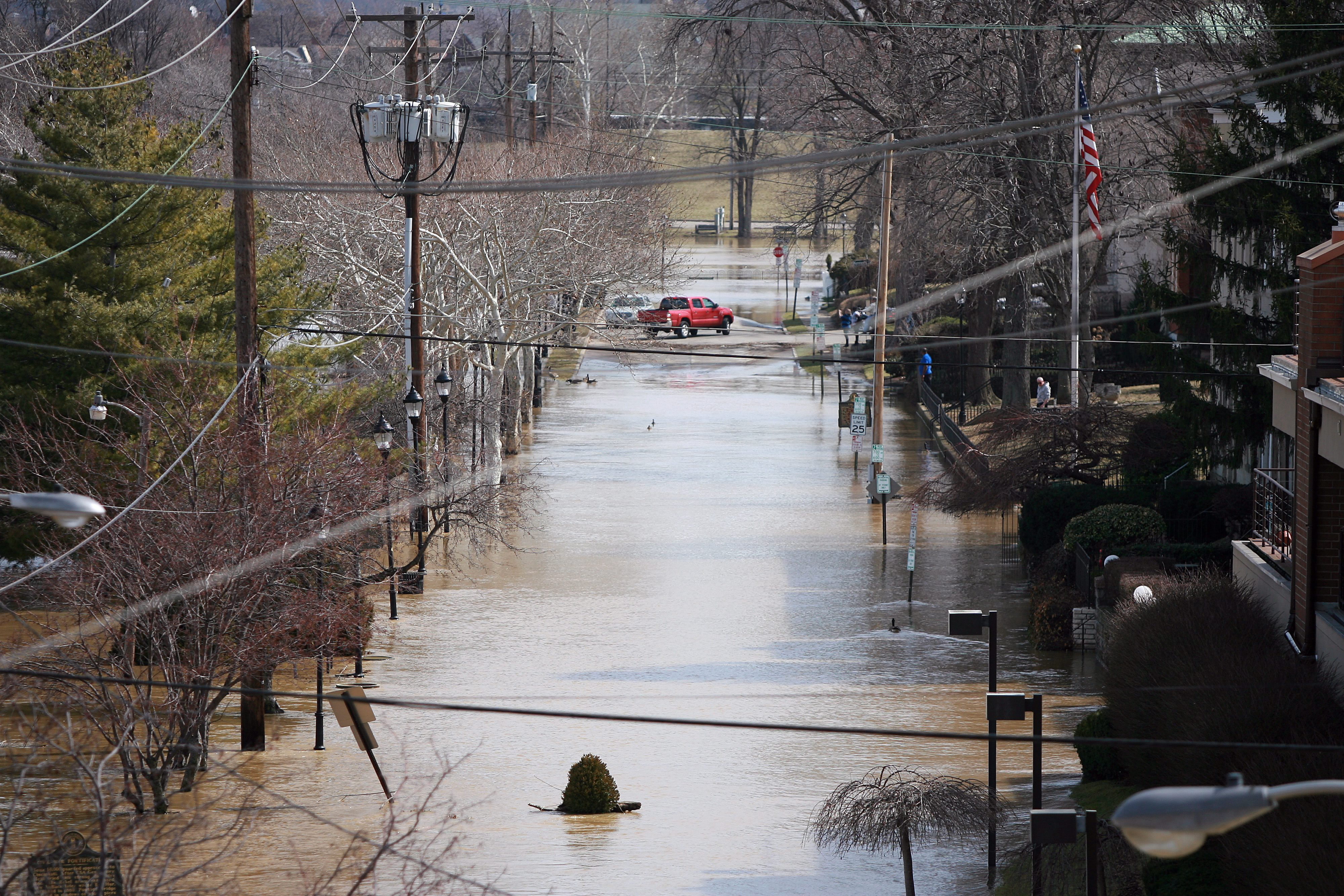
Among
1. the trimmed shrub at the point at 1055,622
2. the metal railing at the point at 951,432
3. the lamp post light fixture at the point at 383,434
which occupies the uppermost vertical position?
the lamp post light fixture at the point at 383,434

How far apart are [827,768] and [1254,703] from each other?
6.76 metres

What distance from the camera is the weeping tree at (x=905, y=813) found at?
49.4 feet

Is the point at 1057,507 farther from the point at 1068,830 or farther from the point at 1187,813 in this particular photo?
the point at 1187,813

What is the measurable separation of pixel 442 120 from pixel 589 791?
14028 millimetres

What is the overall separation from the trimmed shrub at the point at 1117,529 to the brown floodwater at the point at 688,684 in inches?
69.4

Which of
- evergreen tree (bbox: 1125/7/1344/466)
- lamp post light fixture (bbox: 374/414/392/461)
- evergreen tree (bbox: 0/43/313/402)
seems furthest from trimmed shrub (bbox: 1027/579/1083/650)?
evergreen tree (bbox: 0/43/313/402)

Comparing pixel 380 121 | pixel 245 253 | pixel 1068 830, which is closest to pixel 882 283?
pixel 380 121

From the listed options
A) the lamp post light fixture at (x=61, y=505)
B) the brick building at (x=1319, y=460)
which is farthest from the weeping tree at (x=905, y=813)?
the lamp post light fixture at (x=61, y=505)

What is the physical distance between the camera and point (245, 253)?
68.5ft

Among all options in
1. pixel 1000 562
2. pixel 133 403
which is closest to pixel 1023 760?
pixel 1000 562

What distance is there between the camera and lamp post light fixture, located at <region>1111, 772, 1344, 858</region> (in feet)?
15.4

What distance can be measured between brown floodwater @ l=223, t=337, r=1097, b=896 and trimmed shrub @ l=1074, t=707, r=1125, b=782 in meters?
0.48

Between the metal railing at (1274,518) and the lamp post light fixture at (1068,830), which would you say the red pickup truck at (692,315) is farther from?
the lamp post light fixture at (1068,830)

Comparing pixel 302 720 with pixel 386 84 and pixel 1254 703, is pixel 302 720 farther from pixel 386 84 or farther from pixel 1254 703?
pixel 386 84
